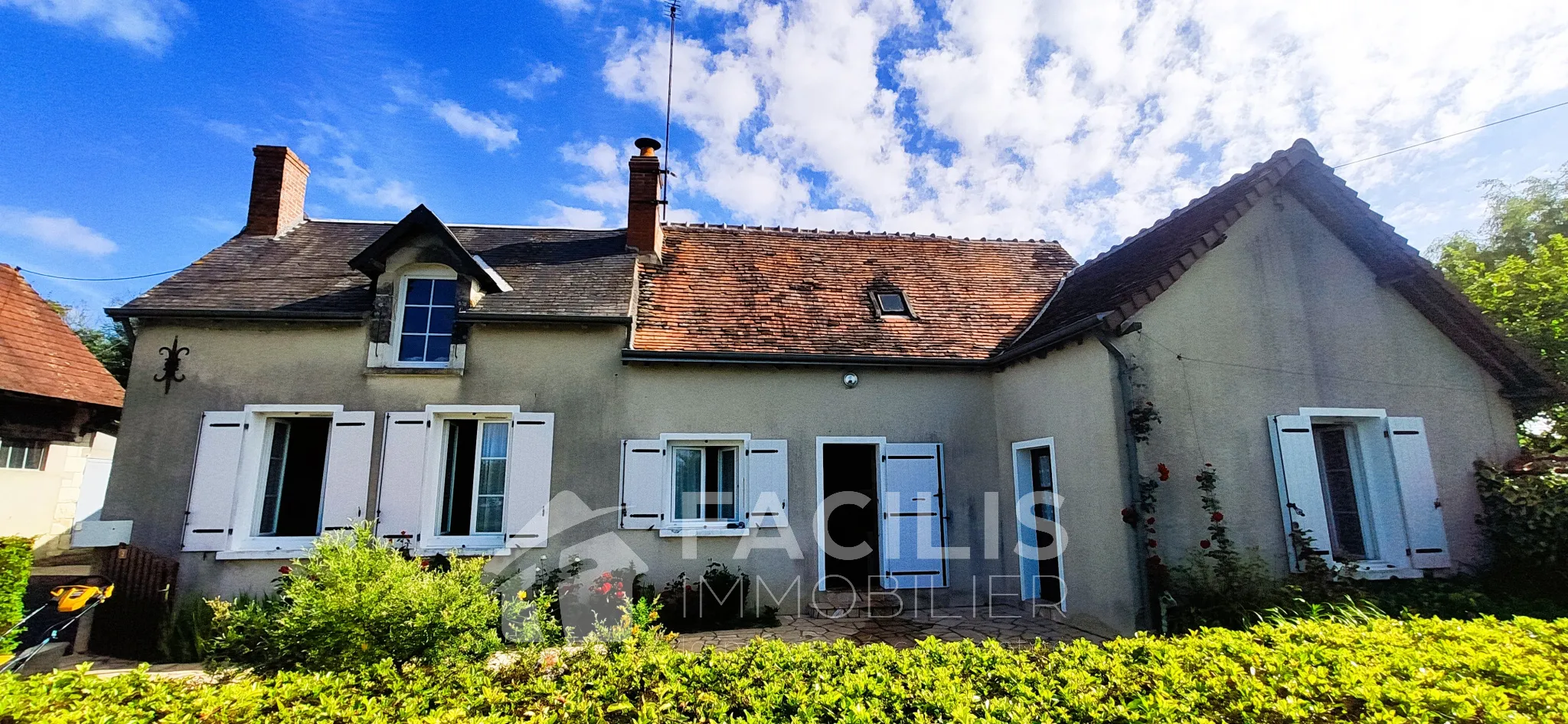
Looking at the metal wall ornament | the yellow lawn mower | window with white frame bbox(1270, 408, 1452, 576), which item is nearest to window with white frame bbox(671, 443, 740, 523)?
the yellow lawn mower

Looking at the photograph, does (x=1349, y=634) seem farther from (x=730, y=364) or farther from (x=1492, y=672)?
(x=730, y=364)

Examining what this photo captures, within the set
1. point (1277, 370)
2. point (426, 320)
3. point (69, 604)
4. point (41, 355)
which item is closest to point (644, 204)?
point (426, 320)

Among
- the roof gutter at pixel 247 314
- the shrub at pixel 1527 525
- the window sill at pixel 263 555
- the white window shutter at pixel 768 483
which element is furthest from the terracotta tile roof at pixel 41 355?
the shrub at pixel 1527 525

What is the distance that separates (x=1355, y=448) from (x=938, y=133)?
20.6 feet

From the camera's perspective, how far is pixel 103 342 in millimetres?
22438

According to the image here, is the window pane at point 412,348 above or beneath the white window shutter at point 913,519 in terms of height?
above

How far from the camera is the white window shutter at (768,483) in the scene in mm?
7840

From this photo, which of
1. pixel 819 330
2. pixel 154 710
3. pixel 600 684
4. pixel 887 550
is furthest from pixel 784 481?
pixel 154 710

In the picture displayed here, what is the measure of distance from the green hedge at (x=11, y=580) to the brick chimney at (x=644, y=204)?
700 centimetres

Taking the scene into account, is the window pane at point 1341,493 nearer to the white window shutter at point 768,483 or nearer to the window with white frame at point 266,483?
the white window shutter at point 768,483

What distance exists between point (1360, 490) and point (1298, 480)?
1.27 metres

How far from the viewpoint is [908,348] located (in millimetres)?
8609

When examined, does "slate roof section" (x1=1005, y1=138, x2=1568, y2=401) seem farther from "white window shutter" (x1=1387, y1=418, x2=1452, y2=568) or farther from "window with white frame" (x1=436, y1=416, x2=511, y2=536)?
"window with white frame" (x1=436, y1=416, x2=511, y2=536)

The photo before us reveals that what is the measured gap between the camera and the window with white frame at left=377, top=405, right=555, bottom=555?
24.2 ft
